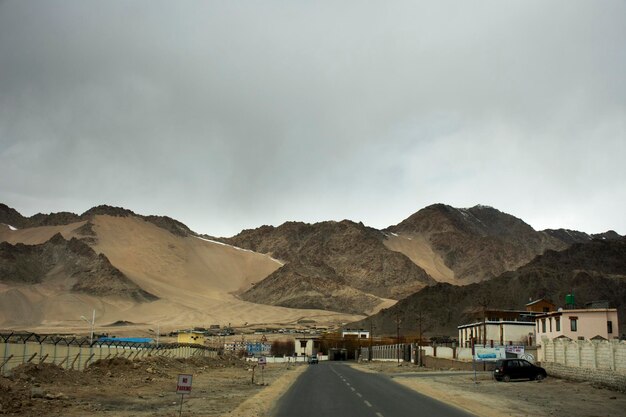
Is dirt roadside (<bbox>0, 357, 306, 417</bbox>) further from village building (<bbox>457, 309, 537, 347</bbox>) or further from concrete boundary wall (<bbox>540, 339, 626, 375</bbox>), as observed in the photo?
village building (<bbox>457, 309, 537, 347</bbox>)

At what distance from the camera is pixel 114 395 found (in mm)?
34406

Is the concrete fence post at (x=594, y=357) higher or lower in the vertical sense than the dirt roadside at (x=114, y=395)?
higher

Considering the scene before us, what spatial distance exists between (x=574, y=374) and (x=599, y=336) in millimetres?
29220

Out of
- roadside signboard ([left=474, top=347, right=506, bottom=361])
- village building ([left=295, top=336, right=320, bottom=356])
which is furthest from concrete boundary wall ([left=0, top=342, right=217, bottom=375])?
village building ([left=295, top=336, right=320, bottom=356])

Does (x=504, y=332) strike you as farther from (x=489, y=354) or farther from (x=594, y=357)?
(x=594, y=357)

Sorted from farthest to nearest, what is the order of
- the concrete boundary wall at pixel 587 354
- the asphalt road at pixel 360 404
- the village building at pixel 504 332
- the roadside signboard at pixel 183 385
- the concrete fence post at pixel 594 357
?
the village building at pixel 504 332
the concrete fence post at pixel 594 357
the concrete boundary wall at pixel 587 354
the asphalt road at pixel 360 404
the roadside signboard at pixel 183 385

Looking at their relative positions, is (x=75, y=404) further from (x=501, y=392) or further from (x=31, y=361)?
(x=501, y=392)

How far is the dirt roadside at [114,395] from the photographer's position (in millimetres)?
25938

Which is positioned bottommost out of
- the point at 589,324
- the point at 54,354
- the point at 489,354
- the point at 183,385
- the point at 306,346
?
the point at 183,385

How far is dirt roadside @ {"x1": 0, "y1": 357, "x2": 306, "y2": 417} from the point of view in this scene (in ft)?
85.1

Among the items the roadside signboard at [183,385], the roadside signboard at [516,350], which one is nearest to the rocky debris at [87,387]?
the roadside signboard at [183,385]

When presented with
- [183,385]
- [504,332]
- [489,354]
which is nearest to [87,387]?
[183,385]

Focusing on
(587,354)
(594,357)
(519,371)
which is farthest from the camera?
(519,371)

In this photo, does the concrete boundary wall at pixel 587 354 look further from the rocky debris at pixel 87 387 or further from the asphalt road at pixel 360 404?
the rocky debris at pixel 87 387
